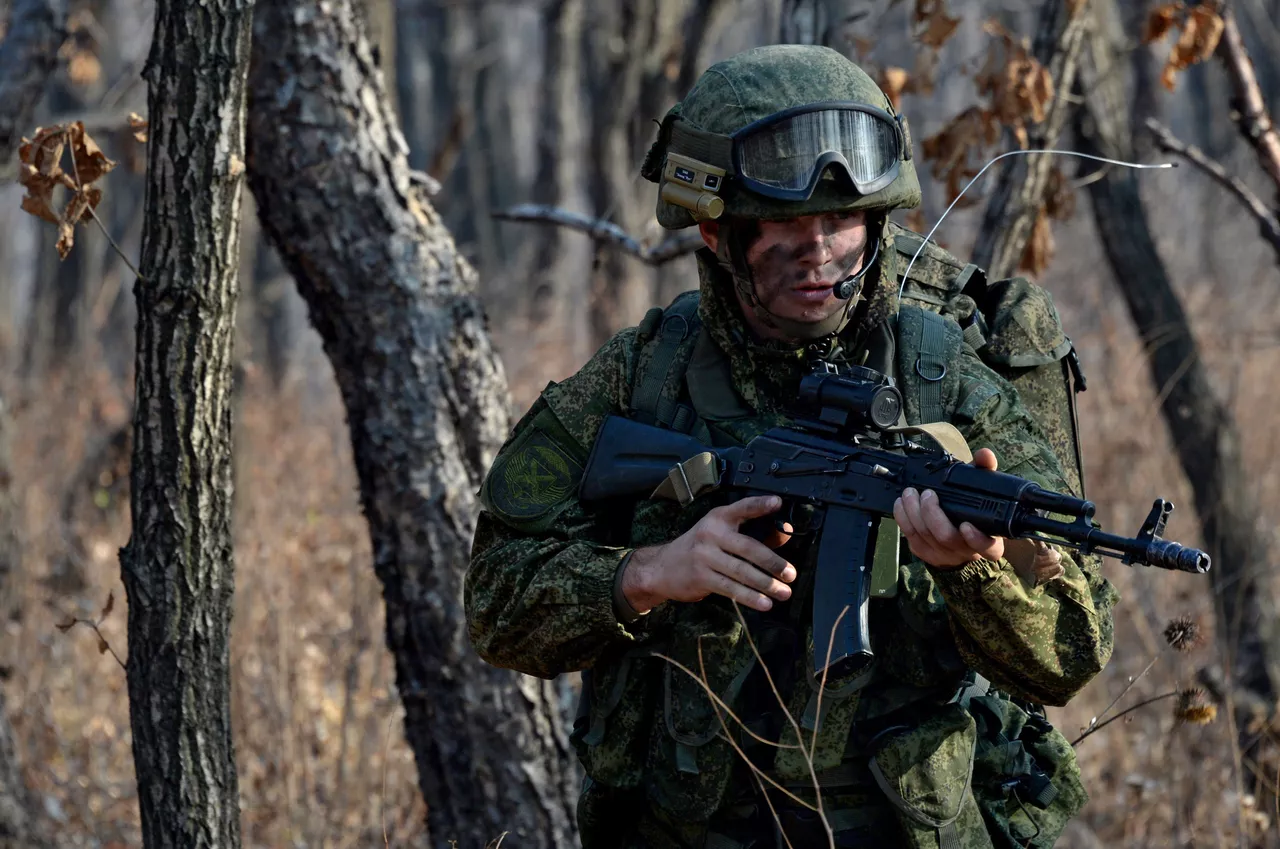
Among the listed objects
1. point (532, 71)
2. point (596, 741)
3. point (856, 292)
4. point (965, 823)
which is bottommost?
point (965, 823)

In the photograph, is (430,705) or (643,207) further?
(643,207)

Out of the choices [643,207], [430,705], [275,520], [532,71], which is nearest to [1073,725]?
[430,705]

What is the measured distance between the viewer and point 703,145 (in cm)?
261

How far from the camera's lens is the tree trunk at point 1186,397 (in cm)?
505

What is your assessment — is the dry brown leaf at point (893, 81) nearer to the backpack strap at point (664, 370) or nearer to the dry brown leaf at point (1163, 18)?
the dry brown leaf at point (1163, 18)

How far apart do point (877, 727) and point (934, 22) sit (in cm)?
234

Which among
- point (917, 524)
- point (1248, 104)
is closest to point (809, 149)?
point (917, 524)

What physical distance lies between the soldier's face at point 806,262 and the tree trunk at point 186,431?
40.2 inches

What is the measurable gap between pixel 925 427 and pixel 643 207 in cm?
694

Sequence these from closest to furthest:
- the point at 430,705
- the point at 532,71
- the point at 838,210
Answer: the point at 838,210 → the point at 430,705 → the point at 532,71

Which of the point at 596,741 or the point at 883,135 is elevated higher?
the point at 883,135

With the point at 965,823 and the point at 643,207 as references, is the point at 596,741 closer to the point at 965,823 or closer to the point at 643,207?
the point at 965,823

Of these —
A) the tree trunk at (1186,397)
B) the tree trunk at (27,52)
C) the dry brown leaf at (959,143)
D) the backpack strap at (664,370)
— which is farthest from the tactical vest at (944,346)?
the tree trunk at (27,52)

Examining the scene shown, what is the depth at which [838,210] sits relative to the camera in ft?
8.20
